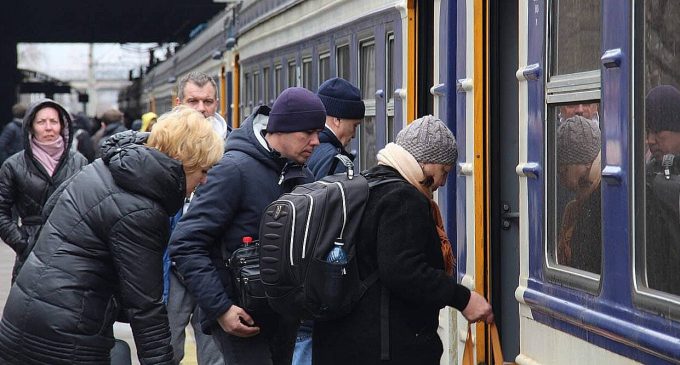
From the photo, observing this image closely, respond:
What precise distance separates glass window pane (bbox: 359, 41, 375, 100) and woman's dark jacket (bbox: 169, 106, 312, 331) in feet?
8.34

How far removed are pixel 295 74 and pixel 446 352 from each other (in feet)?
15.0

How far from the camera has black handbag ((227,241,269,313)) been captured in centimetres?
493

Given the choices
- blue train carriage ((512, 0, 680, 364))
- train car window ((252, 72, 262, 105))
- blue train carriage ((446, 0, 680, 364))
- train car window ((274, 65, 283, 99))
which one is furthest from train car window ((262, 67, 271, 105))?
blue train carriage ((512, 0, 680, 364))

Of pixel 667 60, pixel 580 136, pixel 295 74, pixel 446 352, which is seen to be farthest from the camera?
pixel 295 74

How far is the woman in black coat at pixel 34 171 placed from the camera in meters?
7.96

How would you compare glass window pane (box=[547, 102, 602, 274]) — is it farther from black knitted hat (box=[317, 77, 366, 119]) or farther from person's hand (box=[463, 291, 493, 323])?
black knitted hat (box=[317, 77, 366, 119])

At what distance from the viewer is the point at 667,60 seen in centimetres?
350

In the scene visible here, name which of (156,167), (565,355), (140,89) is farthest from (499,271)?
(140,89)

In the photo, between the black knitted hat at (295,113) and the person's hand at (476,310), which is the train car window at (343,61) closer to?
the black knitted hat at (295,113)

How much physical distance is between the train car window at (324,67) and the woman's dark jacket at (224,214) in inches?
149

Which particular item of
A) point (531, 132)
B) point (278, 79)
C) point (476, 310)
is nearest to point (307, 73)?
point (278, 79)

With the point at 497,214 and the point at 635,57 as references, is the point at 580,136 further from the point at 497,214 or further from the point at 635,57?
the point at 497,214

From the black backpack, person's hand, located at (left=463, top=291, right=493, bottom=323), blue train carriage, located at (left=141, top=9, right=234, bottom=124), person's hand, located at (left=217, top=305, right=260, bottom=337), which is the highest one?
blue train carriage, located at (left=141, top=9, right=234, bottom=124)

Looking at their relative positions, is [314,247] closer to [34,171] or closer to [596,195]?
[596,195]
